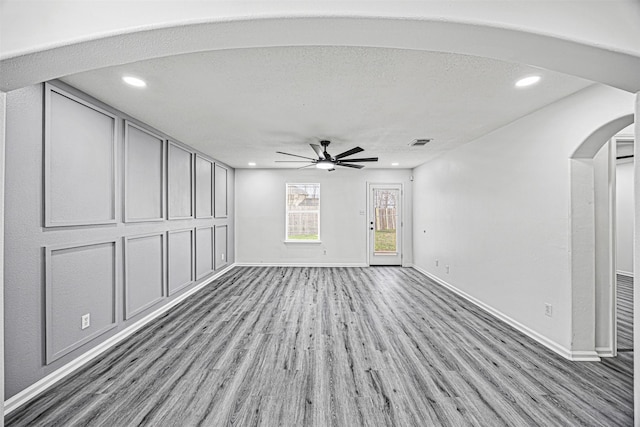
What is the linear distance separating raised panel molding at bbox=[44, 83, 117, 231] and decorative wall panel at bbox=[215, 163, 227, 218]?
2.92 meters

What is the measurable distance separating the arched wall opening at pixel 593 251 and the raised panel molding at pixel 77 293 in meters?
4.46

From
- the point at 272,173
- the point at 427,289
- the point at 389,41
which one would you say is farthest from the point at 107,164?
the point at 427,289

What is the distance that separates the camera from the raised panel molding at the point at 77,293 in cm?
211

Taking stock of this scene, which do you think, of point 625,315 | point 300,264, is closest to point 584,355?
point 625,315

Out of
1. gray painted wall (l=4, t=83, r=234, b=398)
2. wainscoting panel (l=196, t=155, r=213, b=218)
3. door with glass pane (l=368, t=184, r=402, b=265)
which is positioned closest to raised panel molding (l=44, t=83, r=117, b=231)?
gray painted wall (l=4, t=83, r=234, b=398)

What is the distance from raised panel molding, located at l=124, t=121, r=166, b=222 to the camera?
3002 mm

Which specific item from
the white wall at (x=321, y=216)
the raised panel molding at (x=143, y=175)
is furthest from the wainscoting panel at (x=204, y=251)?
the white wall at (x=321, y=216)

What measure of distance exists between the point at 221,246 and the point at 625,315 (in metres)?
6.59

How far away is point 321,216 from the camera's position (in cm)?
679

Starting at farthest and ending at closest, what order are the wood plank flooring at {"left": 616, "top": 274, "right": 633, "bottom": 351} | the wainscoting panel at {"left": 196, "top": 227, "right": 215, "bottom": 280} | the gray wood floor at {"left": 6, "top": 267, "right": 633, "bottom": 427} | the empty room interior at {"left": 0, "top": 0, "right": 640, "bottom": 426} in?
the wainscoting panel at {"left": 196, "top": 227, "right": 215, "bottom": 280}
the wood plank flooring at {"left": 616, "top": 274, "right": 633, "bottom": 351}
the gray wood floor at {"left": 6, "top": 267, "right": 633, "bottom": 427}
the empty room interior at {"left": 0, "top": 0, "right": 640, "bottom": 426}

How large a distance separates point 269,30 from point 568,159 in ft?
9.53

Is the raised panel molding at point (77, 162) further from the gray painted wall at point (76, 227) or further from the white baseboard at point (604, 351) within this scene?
Answer: the white baseboard at point (604, 351)

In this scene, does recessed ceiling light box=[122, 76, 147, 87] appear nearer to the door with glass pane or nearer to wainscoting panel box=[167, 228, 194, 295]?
wainscoting panel box=[167, 228, 194, 295]

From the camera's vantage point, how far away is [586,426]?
168cm
